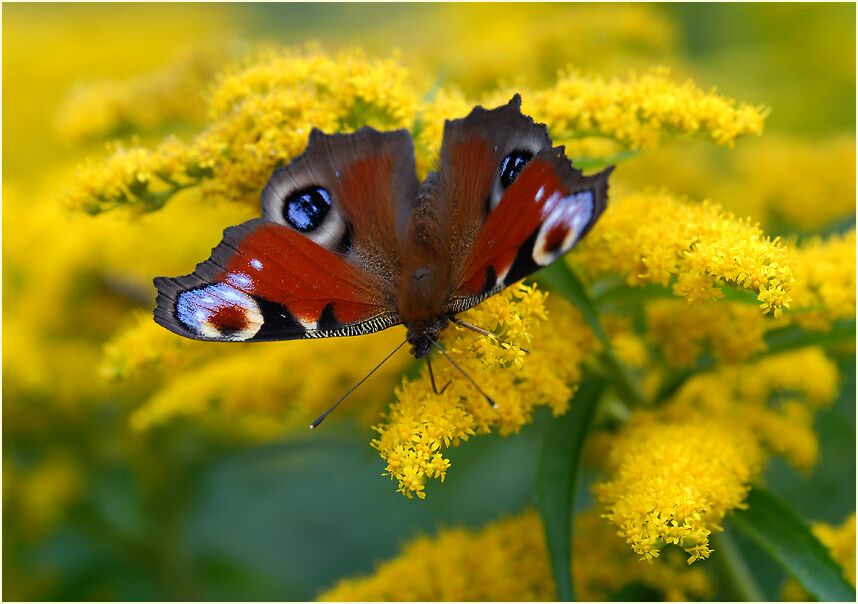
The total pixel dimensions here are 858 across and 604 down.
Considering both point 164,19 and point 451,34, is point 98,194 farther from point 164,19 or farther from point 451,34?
point 164,19

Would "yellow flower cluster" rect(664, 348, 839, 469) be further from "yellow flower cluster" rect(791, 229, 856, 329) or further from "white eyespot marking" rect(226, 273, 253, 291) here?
"white eyespot marking" rect(226, 273, 253, 291)

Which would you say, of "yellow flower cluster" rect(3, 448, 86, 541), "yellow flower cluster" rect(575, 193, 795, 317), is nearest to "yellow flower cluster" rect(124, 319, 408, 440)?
"yellow flower cluster" rect(575, 193, 795, 317)

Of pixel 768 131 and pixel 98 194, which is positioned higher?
pixel 768 131

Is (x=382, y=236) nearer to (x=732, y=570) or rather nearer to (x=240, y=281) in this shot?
(x=240, y=281)

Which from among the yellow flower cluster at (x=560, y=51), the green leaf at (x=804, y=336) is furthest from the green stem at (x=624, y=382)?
the yellow flower cluster at (x=560, y=51)

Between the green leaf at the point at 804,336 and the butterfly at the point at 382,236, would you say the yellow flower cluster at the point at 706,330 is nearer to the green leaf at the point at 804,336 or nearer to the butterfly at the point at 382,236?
the green leaf at the point at 804,336

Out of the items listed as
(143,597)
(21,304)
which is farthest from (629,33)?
(143,597)
